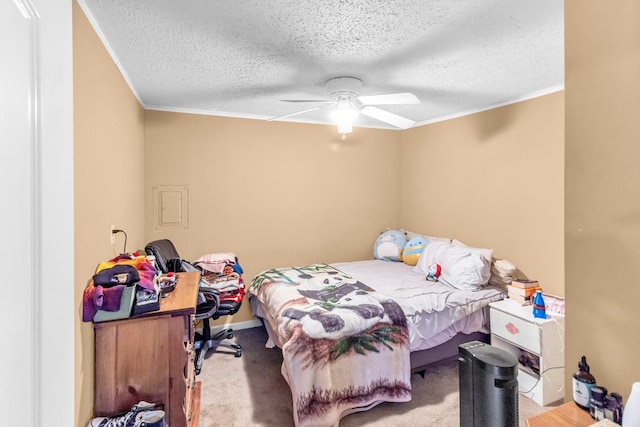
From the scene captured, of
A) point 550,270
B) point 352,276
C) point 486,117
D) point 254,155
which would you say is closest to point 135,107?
point 254,155

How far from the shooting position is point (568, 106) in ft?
4.07

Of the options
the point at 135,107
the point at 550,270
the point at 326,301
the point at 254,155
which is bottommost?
the point at 326,301

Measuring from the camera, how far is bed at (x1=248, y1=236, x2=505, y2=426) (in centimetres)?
214

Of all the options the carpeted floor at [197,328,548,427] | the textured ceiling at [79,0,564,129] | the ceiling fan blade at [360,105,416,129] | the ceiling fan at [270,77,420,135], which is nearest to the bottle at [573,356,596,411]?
the carpeted floor at [197,328,548,427]

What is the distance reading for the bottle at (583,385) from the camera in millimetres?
1110

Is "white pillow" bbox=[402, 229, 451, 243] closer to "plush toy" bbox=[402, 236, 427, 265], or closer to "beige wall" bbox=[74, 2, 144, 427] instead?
"plush toy" bbox=[402, 236, 427, 265]

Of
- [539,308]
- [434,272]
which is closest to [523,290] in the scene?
[539,308]

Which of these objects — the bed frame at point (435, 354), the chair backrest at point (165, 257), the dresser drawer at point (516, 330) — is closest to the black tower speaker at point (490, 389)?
the bed frame at point (435, 354)

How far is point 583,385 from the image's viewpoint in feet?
3.68

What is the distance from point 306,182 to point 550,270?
2.74 meters

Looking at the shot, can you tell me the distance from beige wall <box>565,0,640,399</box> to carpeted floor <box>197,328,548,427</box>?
138 centimetres

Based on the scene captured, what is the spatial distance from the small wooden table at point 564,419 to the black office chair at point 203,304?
2398 mm

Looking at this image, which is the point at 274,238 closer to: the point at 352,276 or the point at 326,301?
the point at 352,276
